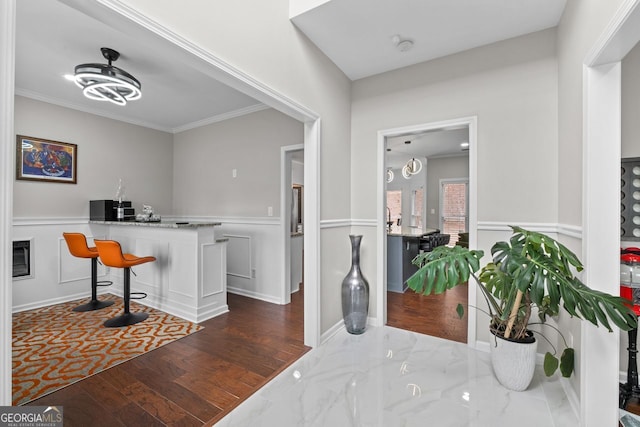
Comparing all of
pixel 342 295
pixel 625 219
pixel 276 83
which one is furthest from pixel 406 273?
pixel 276 83

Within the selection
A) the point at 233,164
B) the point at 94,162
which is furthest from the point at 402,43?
the point at 94,162

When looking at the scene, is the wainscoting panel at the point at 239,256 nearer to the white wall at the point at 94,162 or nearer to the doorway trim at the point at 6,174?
the white wall at the point at 94,162

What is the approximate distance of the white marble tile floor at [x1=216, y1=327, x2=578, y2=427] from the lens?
1641 mm

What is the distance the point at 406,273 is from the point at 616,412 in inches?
122

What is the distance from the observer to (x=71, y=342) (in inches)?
102

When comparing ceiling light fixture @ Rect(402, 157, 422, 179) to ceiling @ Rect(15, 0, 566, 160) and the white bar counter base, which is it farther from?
the white bar counter base

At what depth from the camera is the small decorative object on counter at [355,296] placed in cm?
276

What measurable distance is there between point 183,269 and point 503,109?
3.64 metres

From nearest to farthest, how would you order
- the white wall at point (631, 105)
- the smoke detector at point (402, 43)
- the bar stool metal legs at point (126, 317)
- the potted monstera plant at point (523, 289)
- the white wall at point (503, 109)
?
the potted monstera plant at point (523, 289) < the white wall at point (631, 105) < the white wall at point (503, 109) < the smoke detector at point (402, 43) < the bar stool metal legs at point (126, 317)

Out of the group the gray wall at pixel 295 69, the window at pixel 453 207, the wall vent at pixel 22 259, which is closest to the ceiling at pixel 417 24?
the gray wall at pixel 295 69

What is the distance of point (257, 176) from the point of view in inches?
156

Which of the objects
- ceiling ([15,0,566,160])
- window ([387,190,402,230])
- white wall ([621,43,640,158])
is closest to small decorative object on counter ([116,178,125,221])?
ceiling ([15,0,566,160])

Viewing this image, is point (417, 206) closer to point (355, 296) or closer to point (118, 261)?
point (355, 296)

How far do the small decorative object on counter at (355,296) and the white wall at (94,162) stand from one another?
12.6 ft
